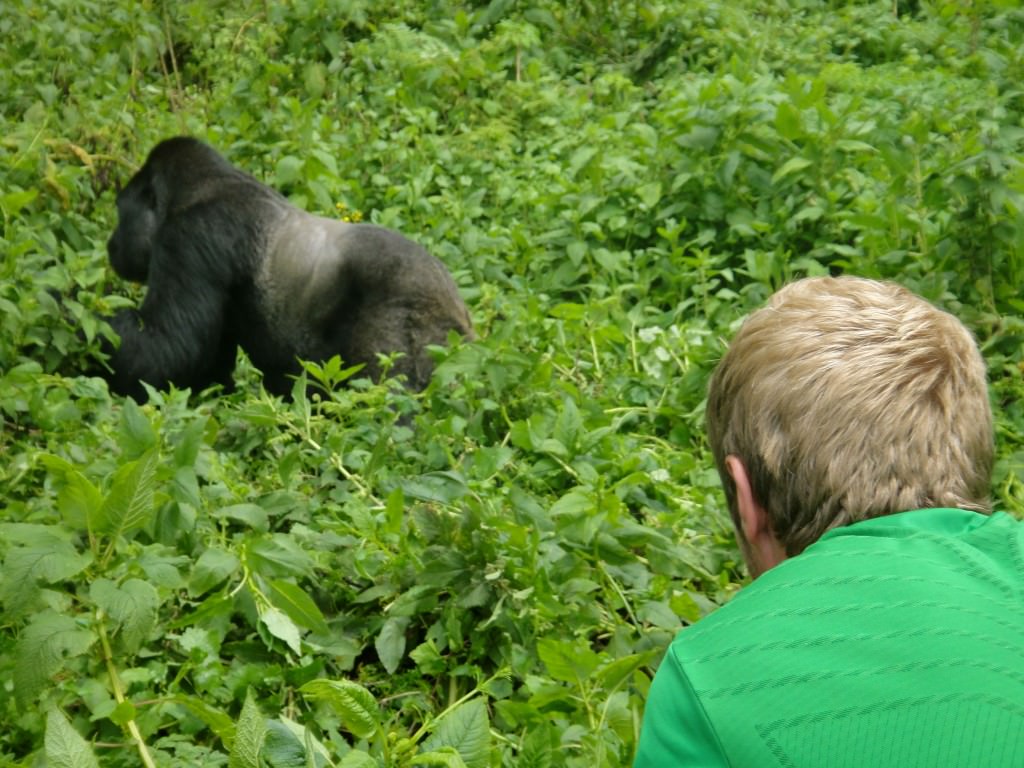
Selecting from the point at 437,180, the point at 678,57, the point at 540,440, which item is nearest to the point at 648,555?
the point at 540,440

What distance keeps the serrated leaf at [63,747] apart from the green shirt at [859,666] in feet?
2.67

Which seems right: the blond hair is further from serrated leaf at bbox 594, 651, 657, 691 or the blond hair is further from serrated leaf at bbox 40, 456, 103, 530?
serrated leaf at bbox 40, 456, 103, 530

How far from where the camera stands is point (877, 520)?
1341 millimetres

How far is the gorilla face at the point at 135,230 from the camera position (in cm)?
496

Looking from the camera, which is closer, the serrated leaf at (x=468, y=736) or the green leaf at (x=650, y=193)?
the serrated leaf at (x=468, y=736)

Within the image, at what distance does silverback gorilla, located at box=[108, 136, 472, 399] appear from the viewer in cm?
452

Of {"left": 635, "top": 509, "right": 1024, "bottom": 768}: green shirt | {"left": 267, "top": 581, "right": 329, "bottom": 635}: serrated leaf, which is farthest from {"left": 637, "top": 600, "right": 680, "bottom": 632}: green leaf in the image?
{"left": 635, "top": 509, "right": 1024, "bottom": 768}: green shirt

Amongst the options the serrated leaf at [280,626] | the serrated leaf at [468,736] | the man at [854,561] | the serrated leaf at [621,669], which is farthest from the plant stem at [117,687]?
the man at [854,561]

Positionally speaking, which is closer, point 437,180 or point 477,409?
point 477,409

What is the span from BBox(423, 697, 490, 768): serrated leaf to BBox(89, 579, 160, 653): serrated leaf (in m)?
0.56

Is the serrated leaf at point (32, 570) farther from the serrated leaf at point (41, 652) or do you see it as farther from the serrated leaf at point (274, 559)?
the serrated leaf at point (274, 559)

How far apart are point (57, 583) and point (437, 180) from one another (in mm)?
3442

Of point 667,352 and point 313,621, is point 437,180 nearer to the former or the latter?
point 667,352

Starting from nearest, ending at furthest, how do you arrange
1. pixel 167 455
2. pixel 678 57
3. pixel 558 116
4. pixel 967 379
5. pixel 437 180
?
1. pixel 967 379
2. pixel 167 455
3. pixel 437 180
4. pixel 558 116
5. pixel 678 57
